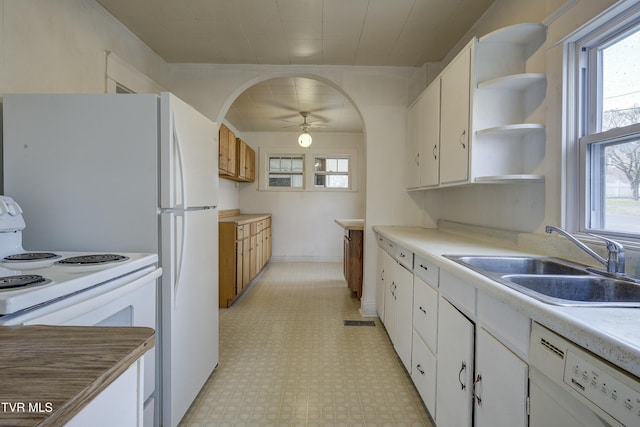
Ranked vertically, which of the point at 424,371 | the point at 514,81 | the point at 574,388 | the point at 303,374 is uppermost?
the point at 514,81

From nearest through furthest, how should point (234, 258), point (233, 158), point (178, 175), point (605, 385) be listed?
point (605, 385), point (178, 175), point (234, 258), point (233, 158)

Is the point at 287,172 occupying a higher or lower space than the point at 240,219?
higher

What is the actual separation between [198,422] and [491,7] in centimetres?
317

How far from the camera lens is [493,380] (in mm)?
1081

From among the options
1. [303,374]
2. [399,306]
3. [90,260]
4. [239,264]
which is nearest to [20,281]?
[90,260]

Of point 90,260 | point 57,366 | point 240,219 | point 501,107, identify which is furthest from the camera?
point 240,219

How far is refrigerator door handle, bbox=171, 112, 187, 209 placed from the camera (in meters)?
1.64

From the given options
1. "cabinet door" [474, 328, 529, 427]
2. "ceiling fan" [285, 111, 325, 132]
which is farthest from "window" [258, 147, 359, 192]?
"cabinet door" [474, 328, 529, 427]

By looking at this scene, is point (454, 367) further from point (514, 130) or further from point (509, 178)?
point (514, 130)

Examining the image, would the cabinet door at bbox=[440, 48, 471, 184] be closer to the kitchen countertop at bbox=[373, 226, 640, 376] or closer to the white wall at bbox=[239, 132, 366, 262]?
the kitchen countertop at bbox=[373, 226, 640, 376]

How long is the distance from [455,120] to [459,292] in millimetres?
1252

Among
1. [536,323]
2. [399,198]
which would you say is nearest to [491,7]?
[399,198]

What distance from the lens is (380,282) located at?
10.3 ft

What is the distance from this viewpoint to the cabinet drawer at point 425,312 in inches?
64.5
